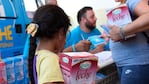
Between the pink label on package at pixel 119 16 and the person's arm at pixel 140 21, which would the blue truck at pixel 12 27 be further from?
the person's arm at pixel 140 21

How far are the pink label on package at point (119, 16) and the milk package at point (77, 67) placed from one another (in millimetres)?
331

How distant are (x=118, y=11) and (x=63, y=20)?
32 cm

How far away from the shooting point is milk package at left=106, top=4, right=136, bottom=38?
4.90 feet

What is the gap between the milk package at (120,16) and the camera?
149 centimetres

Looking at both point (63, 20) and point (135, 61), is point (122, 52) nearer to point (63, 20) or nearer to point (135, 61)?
point (135, 61)

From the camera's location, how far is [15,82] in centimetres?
272

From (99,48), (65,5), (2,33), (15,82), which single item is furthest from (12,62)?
(65,5)

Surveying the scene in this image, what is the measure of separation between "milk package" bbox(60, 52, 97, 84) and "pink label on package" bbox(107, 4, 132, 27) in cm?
33

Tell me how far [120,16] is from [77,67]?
432 mm

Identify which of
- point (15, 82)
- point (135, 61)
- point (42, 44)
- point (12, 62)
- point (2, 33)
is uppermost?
point (42, 44)

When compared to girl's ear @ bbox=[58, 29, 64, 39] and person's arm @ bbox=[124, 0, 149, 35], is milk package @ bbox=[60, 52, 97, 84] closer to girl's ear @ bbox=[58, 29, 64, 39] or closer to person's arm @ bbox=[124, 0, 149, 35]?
girl's ear @ bbox=[58, 29, 64, 39]

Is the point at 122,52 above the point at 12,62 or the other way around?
above

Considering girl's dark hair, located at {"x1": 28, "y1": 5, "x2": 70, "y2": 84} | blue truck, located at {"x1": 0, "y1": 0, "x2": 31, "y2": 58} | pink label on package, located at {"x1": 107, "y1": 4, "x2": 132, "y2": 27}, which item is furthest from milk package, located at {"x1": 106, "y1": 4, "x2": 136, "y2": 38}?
blue truck, located at {"x1": 0, "y1": 0, "x2": 31, "y2": 58}

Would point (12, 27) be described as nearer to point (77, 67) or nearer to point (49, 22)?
point (49, 22)
